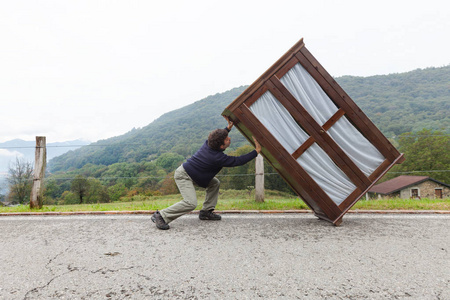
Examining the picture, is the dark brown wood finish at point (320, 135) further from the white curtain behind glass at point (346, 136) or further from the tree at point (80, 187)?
the tree at point (80, 187)

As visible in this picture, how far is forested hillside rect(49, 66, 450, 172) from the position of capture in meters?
37.0

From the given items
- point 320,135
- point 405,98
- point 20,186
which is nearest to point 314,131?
point 320,135

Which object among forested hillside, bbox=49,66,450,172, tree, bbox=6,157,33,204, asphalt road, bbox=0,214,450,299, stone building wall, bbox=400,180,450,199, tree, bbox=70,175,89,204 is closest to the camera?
asphalt road, bbox=0,214,450,299

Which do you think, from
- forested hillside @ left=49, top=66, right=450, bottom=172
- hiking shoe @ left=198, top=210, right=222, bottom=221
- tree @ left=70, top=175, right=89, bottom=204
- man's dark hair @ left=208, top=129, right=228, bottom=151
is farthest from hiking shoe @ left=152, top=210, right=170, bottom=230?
tree @ left=70, top=175, right=89, bottom=204

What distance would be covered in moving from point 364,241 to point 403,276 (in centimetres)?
90

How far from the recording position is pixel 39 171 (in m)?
5.79

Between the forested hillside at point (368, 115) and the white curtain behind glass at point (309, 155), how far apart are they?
23289 millimetres

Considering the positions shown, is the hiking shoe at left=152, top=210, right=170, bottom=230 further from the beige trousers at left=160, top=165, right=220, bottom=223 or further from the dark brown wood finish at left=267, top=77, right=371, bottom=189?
the dark brown wood finish at left=267, top=77, right=371, bottom=189

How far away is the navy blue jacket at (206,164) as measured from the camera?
12.6 ft

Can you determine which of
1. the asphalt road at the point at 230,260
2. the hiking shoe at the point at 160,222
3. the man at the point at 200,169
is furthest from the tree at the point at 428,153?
the hiking shoe at the point at 160,222

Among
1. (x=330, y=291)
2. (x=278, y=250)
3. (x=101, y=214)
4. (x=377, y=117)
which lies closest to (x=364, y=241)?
(x=278, y=250)

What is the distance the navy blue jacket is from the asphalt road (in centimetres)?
72

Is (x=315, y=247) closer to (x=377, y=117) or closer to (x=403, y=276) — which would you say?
(x=403, y=276)

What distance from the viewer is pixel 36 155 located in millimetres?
5785
